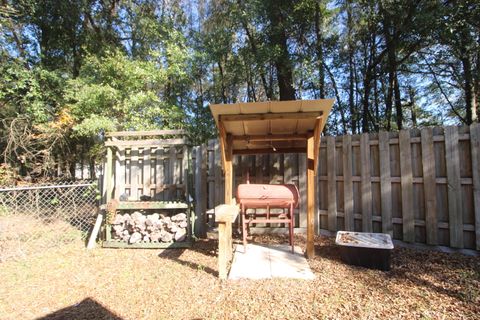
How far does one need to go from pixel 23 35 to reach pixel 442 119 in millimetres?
16608

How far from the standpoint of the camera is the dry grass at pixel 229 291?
231 cm

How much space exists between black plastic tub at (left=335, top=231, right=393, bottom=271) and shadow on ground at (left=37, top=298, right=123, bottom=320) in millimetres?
2641

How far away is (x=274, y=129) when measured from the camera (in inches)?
156

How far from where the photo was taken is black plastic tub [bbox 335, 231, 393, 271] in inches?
123

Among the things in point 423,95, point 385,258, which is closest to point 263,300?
point 385,258

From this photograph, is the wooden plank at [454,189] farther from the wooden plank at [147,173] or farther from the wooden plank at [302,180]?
the wooden plank at [147,173]

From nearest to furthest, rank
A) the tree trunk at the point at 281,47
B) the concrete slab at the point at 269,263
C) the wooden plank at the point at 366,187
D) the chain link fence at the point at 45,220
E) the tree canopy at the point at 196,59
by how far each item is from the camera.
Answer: the concrete slab at the point at 269,263, the wooden plank at the point at 366,187, the chain link fence at the point at 45,220, the tree canopy at the point at 196,59, the tree trunk at the point at 281,47

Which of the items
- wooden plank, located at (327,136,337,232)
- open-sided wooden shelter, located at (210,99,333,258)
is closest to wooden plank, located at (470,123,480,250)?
wooden plank, located at (327,136,337,232)

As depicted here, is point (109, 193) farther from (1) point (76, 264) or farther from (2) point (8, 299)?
(2) point (8, 299)

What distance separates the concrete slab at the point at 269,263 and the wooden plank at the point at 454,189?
6.71ft

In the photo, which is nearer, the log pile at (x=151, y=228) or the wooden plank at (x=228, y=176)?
the wooden plank at (x=228, y=176)

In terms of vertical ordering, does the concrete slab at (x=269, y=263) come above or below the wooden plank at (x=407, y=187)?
below

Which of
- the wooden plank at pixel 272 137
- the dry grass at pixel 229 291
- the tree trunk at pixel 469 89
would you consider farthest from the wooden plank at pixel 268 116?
the tree trunk at pixel 469 89

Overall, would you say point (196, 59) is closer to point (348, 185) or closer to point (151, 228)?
point (151, 228)
